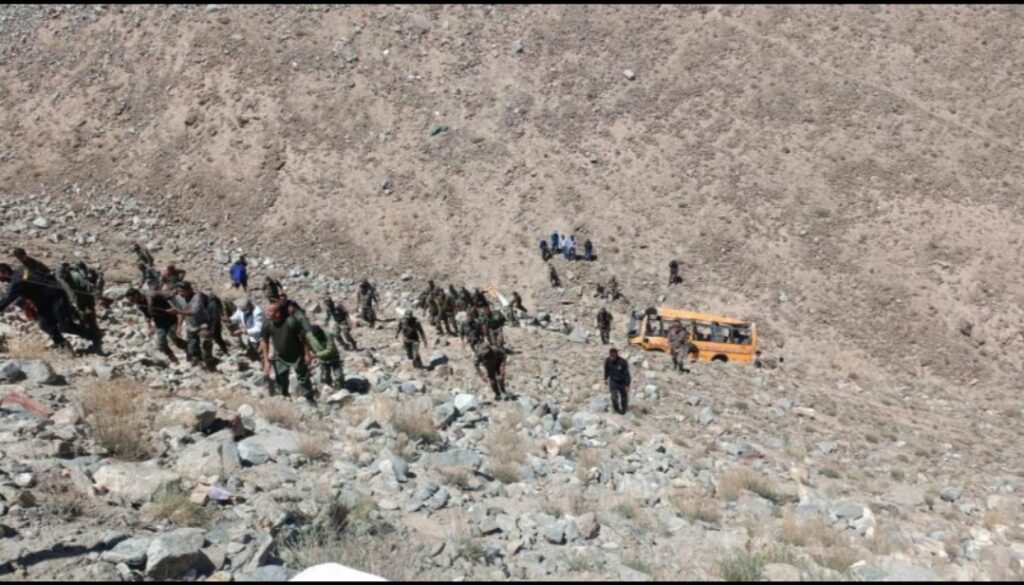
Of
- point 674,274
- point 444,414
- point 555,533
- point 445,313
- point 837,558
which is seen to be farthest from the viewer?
point 674,274

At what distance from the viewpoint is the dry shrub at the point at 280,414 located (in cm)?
981

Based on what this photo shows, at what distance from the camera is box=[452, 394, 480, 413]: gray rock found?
1269 cm

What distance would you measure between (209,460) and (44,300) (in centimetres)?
551

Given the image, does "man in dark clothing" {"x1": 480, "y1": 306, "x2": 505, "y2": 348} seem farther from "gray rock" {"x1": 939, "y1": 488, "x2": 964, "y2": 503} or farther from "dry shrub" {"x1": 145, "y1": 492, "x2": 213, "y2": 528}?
"dry shrub" {"x1": 145, "y1": 492, "x2": 213, "y2": 528}

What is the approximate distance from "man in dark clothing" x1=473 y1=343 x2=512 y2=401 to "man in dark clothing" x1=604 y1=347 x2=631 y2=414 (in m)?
1.96

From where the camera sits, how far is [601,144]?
1351 inches

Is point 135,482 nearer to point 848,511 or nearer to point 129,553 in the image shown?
point 129,553

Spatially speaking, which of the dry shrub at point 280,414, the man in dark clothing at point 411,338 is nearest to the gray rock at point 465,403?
the dry shrub at point 280,414

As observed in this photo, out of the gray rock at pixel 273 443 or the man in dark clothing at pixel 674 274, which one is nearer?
the gray rock at pixel 273 443

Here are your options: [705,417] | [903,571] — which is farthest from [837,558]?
[705,417]

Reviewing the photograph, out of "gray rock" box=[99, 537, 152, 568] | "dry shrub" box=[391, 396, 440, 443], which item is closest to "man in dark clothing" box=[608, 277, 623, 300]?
"dry shrub" box=[391, 396, 440, 443]

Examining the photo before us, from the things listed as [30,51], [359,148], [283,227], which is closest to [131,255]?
[283,227]

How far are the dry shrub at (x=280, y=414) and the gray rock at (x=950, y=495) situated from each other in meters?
9.53

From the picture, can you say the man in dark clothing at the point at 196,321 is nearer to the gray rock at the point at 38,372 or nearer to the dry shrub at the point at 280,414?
the gray rock at the point at 38,372
